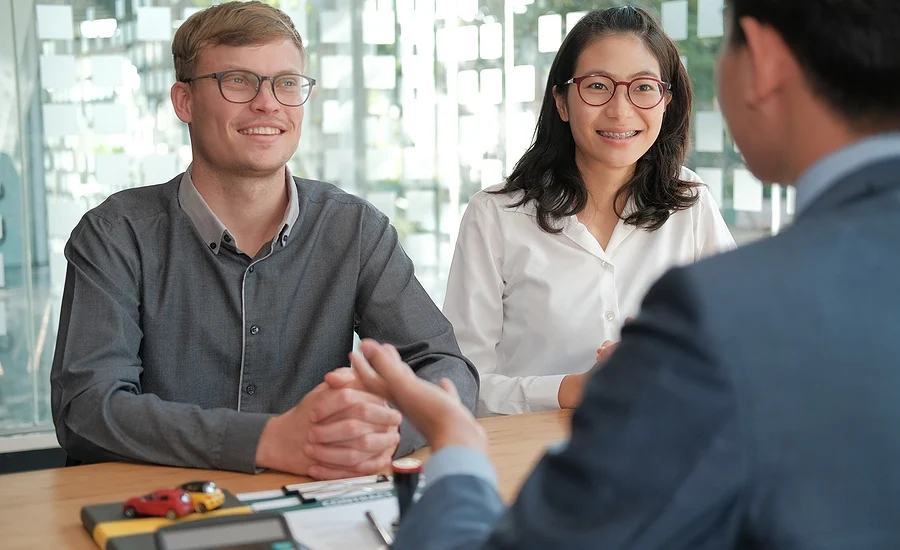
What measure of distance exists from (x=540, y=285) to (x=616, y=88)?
21.3 inches

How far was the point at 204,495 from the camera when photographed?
1.42 m

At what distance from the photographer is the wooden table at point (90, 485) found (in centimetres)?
140

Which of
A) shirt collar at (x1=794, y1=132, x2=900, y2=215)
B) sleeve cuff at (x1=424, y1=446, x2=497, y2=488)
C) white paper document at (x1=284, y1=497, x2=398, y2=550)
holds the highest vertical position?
shirt collar at (x1=794, y1=132, x2=900, y2=215)

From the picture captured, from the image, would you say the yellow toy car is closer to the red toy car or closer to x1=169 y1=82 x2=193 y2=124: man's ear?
the red toy car

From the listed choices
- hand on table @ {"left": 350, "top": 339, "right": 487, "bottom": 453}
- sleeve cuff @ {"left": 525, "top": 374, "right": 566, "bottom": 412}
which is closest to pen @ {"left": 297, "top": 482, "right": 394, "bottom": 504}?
hand on table @ {"left": 350, "top": 339, "right": 487, "bottom": 453}

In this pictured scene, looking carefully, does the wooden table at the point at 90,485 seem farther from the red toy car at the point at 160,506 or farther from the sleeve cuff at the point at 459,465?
the sleeve cuff at the point at 459,465

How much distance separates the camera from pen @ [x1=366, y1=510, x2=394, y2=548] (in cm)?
134

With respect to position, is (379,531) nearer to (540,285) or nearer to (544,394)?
(544,394)

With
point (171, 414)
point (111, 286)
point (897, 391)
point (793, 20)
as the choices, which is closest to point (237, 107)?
point (111, 286)

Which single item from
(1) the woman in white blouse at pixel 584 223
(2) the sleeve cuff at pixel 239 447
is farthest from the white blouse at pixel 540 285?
(2) the sleeve cuff at pixel 239 447

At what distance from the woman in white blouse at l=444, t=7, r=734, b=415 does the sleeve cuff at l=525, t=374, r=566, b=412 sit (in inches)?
6.2

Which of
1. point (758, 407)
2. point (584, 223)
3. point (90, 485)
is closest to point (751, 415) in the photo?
point (758, 407)

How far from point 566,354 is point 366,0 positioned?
2499 millimetres

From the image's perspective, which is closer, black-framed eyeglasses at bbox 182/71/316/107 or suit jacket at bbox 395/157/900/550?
suit jacket at bbox 395/157/900/550
